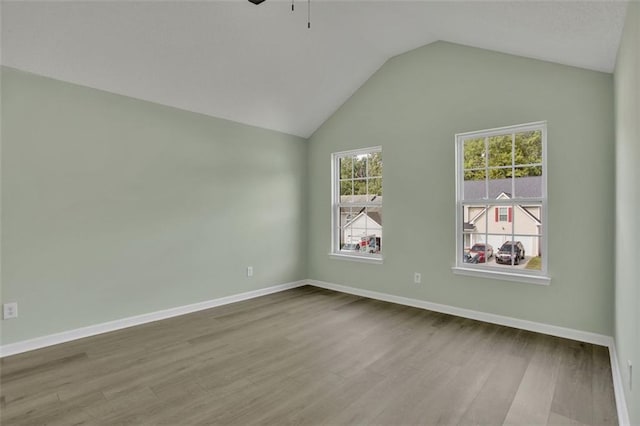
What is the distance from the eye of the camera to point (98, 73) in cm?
316

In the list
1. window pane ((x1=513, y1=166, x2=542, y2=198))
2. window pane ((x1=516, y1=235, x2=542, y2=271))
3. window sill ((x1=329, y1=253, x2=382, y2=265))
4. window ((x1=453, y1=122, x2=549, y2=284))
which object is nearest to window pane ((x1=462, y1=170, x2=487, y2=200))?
window ((x1=453, y1=122, x2=549, y2=284))

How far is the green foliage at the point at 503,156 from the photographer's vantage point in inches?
135

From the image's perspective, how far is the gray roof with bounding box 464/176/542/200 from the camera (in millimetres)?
3422

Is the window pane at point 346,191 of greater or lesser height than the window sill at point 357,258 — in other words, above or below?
above

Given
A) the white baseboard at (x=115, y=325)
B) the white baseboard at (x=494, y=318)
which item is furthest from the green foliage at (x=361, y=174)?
the white baseboard at (x=115, y=325)

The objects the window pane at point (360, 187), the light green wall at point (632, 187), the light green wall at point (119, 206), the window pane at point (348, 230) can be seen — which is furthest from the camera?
the window pane at point (348, 230)

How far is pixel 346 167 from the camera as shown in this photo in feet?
17.0

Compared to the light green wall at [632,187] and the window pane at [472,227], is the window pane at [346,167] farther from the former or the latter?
the light green wall at [632,187]

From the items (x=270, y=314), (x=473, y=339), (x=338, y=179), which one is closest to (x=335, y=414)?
(x=473, y=339)

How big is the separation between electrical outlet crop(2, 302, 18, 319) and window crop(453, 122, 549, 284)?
4336 mm

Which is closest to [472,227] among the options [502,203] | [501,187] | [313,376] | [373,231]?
[502,203]

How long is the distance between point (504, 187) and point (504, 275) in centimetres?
95

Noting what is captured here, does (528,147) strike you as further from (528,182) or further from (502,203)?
(502,203)

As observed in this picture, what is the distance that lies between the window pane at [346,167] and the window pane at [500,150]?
6.56ft
